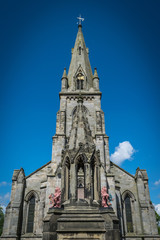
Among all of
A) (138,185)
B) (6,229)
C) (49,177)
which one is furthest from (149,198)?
(6,229)

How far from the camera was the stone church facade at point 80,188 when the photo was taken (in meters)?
6.72

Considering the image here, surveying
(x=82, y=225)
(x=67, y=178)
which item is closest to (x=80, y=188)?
(x=67, y=178)

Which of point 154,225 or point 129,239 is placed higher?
point 154,225

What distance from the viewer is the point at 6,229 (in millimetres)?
17781

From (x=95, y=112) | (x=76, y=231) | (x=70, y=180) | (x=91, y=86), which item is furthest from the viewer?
(x=91, y=86)

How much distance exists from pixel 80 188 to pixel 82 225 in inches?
76.5

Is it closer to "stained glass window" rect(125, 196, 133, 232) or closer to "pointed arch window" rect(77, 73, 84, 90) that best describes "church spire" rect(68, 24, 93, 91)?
"pointed arch window" rect(77, 73, 84, 90)

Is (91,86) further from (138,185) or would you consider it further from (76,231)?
(76,231)

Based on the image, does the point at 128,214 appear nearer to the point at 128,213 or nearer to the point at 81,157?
the point at 128,213

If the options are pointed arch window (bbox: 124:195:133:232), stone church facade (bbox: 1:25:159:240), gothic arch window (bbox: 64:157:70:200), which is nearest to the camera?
stone church facade (bbox: 1:25:159:240)

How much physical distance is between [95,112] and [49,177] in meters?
10.5

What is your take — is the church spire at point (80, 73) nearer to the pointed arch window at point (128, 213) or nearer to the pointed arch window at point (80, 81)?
the pointed arch window at point (80, 81)

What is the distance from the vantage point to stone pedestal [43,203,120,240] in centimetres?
644

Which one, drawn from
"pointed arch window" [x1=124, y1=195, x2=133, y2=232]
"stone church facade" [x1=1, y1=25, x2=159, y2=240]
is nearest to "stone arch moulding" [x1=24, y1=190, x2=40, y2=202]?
"stone church facade" [x1=1, y1=25, x2=159, y2=240]
